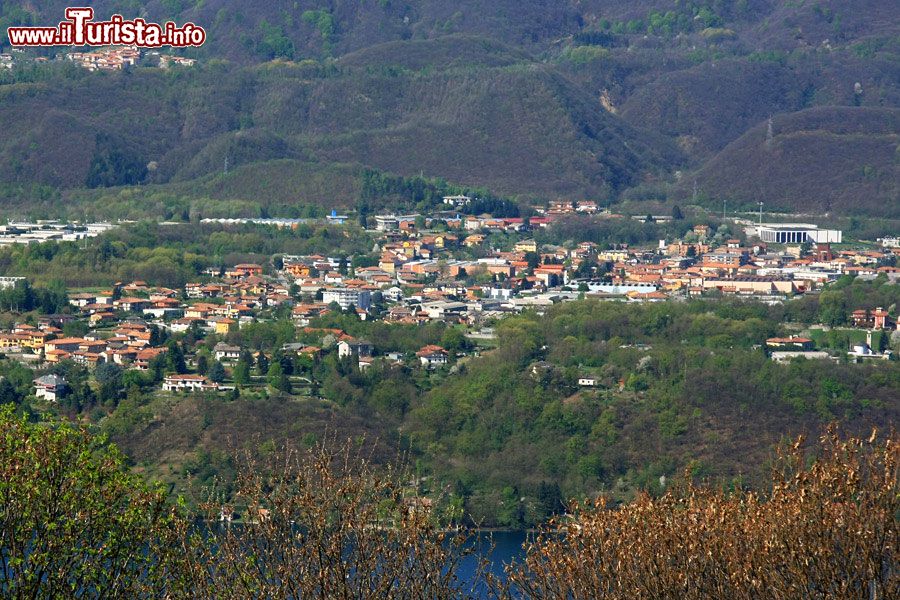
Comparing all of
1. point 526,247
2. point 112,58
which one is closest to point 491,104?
point 112,58

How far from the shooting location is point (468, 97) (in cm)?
8475

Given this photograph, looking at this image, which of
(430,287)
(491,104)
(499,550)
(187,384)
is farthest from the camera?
(491,104)

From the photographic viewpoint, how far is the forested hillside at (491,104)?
75.8m

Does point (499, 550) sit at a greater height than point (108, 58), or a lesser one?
lesser

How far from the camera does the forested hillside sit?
75.8 m

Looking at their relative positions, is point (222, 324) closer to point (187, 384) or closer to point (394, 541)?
point (187, 384)

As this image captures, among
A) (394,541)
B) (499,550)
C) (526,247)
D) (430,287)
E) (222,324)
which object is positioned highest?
(394,541)

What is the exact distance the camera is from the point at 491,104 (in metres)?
84.0

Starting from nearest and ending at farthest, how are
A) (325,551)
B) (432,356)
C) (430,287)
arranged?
(325,551)
(432,356)
(430,287)

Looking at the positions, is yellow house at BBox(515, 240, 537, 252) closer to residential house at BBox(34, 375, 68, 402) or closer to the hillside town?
the hillside town

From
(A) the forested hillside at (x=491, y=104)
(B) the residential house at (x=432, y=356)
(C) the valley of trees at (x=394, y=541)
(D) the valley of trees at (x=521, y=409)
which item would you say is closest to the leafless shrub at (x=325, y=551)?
(C) the valley of trees at (x=394, y=541)

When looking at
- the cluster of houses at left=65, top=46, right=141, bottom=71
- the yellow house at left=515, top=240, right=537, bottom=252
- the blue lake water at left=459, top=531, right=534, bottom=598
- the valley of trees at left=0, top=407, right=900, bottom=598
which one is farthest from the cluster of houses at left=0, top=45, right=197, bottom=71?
the valley of trees at left=0, top=407, right=900, bottom=598

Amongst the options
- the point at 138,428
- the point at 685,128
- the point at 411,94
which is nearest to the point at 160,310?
the point at 138,428

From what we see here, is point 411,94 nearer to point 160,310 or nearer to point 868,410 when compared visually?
point 160,310
